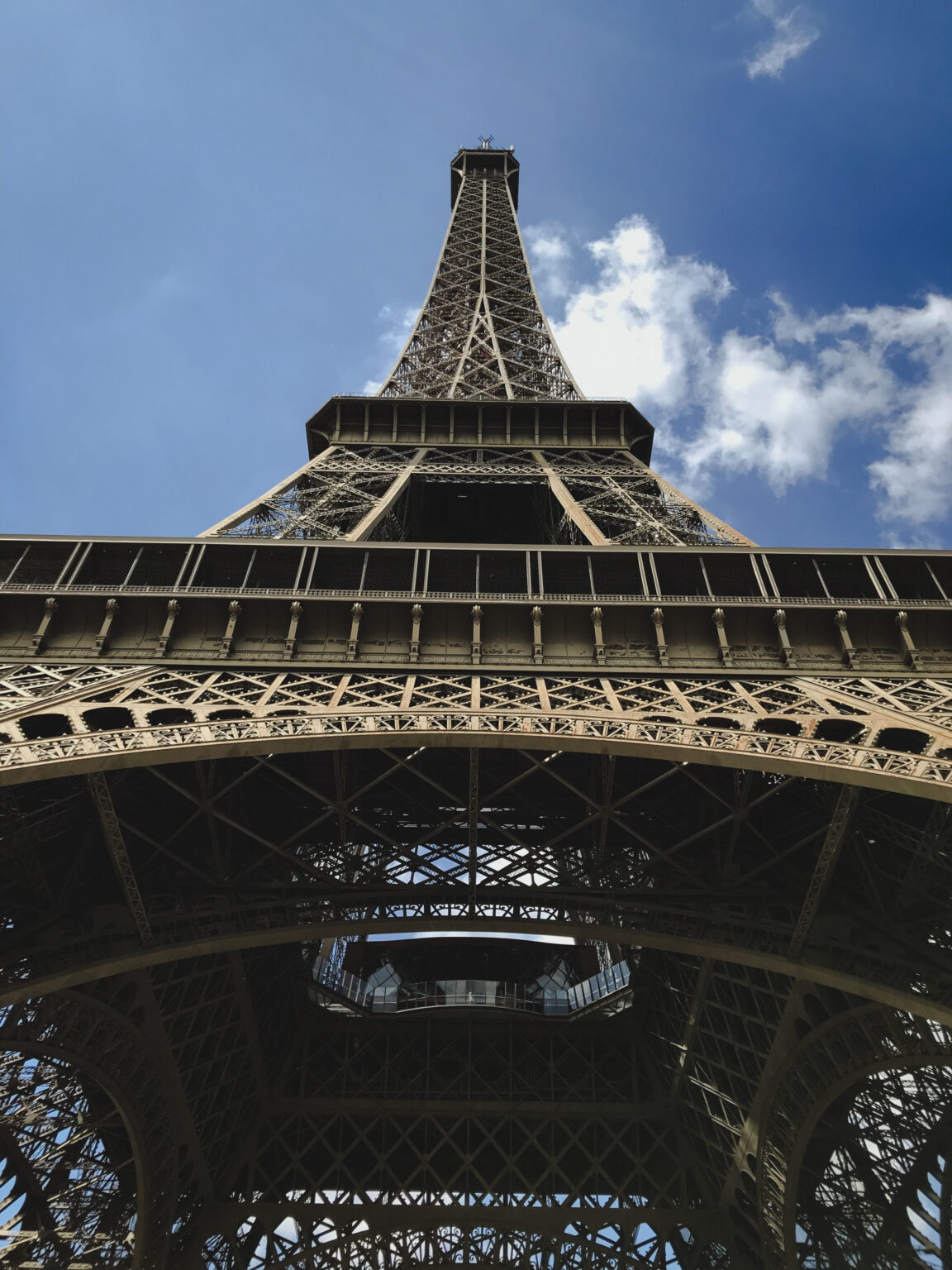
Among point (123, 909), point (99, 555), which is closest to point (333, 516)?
point (99, 555)

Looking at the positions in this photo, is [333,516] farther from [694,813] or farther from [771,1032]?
[771,1032]

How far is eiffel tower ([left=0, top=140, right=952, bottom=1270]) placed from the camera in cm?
1381

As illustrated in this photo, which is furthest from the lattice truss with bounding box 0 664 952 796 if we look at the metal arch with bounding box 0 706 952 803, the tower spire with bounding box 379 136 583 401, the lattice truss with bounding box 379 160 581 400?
the lattice truss with bounding box 379 160 581 400

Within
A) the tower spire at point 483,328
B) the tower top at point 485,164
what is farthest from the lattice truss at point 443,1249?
the tower top at point 485,164

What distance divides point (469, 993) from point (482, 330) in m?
29.3

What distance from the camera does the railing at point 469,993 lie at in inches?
1126

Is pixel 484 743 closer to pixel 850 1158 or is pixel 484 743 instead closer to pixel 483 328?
pixel 850 1158

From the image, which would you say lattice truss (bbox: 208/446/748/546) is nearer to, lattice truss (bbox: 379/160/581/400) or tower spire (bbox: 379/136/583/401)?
tower spire (bbox: 379/136/583/401)

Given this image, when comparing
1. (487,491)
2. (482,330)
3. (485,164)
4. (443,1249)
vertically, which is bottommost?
(443,1249)

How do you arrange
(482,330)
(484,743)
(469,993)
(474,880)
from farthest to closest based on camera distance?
(482,330) < (469,993) < (474,880) < (484,743)

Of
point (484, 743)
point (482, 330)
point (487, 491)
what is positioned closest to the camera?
point (484, 743)

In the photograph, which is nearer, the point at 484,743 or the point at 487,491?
the point at 484,743

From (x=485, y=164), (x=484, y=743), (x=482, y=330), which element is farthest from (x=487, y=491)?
(x=485, y=164)

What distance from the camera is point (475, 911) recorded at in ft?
50.6
